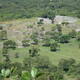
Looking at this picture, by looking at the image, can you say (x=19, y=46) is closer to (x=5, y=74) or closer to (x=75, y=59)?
(x=75, y=59)

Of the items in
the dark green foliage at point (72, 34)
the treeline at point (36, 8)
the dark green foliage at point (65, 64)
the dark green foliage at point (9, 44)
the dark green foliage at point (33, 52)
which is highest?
the dark green foliage at point (65, 64)

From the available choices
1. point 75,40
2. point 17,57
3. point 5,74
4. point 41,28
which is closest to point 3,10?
point 41,28

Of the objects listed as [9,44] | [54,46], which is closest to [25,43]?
[9,44]

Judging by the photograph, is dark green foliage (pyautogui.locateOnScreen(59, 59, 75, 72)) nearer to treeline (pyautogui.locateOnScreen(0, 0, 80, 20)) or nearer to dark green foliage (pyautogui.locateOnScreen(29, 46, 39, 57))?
dark green foliage (pyautogui.locateOnScreen(29, 46, 39, 57))

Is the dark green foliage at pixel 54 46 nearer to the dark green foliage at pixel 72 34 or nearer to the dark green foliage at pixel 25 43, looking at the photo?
the dark green foliage at pixel 25 43

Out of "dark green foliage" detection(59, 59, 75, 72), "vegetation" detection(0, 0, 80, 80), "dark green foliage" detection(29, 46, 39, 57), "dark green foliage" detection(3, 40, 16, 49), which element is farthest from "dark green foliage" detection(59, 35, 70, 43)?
"dark green foliage" detection(59, 59, 75, 72)

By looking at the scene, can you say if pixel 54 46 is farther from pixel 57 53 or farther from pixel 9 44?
pixel 9 44

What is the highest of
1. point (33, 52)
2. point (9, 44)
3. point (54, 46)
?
point (33, 52)

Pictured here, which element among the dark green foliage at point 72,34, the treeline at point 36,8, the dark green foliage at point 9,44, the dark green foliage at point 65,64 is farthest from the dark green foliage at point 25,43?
the treeline at point 36,8

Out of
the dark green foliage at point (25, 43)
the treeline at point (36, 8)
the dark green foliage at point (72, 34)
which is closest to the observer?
the dark green foliage at point (25, 43)
